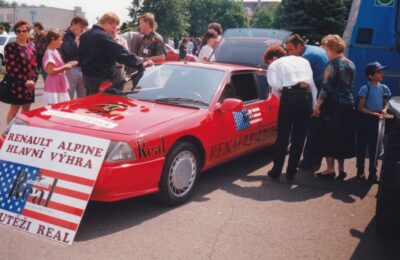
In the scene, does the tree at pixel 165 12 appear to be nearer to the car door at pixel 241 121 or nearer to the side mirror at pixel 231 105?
the car door at pixel 241 121

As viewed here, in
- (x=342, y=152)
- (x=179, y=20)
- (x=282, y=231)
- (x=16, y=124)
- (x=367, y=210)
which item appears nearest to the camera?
(x=282, y=231)

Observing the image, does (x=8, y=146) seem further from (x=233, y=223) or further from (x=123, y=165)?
(x=233, y=223)

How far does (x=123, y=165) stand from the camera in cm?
359

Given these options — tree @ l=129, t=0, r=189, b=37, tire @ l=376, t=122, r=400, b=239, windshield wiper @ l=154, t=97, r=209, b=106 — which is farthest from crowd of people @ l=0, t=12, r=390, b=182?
tree @ l=129, t=0, r=189, b=37

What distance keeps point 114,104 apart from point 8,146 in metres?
1.11

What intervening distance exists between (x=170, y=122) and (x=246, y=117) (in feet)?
4.73

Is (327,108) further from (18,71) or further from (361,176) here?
(18,71)

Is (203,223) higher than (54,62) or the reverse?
the reverse

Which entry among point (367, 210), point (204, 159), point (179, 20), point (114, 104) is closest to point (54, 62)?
point (114, 104)

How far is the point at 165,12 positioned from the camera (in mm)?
47281

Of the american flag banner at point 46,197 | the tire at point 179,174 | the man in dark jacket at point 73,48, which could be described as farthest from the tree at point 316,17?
the american flag banner at point 46,197


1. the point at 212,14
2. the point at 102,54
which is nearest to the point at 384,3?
the point at 102,54

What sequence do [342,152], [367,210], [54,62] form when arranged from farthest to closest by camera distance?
[54,62] → [342,152] → [367,210]

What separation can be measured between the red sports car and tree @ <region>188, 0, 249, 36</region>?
80.4 metres
